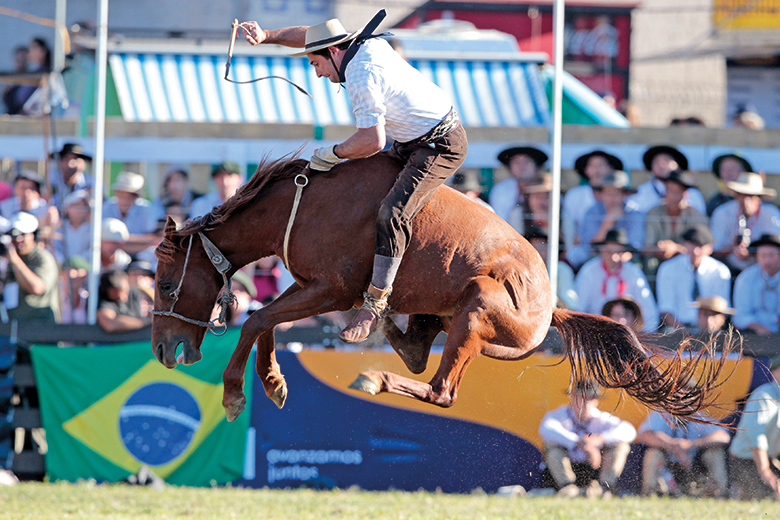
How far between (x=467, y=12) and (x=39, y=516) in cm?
1516

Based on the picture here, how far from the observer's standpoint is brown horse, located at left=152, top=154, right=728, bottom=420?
5.32 m

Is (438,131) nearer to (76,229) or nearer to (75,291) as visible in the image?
(75,291)

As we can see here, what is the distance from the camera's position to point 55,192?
977 cm

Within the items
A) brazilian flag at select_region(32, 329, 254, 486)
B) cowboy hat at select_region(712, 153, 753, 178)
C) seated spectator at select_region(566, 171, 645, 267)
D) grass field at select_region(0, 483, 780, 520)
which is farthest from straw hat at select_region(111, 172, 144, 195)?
cowboy hat at select_region(712, 153, 753, 178)

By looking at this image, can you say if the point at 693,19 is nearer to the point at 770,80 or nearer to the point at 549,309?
the point at 770,80

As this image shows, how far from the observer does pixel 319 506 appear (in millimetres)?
7031

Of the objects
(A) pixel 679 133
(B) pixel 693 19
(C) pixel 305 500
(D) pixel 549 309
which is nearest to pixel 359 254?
(D) pixel 549 309

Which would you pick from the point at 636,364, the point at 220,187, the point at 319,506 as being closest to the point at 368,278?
the point at 636,364

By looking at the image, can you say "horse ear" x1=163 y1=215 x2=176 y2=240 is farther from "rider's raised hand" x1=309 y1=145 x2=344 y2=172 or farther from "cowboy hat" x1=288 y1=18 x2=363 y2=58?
"cowboy hat" x1=288 y1=18 x2=363 y2=58

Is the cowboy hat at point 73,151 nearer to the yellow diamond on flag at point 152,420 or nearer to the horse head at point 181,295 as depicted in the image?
the yellow diamond on flag at point 152,420

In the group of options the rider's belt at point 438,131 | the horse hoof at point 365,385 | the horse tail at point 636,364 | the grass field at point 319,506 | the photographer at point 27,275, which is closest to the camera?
the horse hoof at point 365,385

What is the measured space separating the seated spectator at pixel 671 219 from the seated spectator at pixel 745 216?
0.18 m

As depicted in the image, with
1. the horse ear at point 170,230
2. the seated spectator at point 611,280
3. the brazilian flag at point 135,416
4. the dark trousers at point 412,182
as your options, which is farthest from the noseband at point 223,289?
the seated spectator at point 611,280

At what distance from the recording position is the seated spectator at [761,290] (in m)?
8.38
